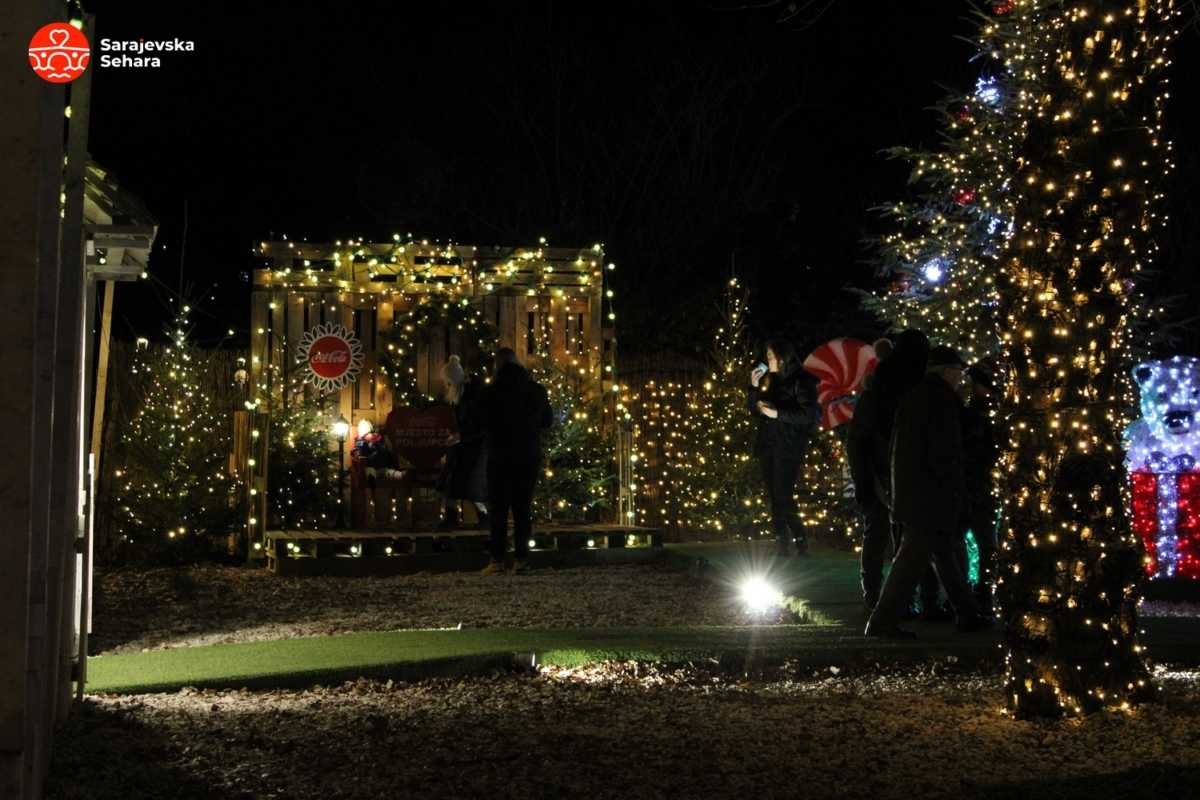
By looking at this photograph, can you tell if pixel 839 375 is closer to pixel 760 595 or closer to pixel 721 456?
pixel 721 456

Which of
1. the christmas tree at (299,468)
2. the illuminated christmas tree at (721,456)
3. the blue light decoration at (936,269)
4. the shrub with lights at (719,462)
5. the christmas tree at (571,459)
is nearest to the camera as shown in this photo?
the blue light decoration at (936,269)

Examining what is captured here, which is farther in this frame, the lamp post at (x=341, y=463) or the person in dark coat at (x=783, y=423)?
the lamp post at (x=341, y=463)

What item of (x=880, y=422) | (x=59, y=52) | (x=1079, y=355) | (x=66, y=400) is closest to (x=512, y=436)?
(x=880, y=422)

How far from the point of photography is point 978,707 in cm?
746

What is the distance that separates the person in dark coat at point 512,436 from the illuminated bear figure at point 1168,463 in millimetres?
5389

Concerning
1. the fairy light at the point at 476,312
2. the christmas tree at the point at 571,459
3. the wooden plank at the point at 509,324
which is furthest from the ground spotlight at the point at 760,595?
the wooden plank at the point at 509,324

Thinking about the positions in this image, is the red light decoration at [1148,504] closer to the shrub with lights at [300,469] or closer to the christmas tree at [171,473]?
the shrub with lights at [300,469]

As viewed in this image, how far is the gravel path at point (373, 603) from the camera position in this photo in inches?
451

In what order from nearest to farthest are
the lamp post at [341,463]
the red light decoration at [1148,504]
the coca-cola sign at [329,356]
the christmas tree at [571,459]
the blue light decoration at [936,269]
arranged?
the red light decoration at [1148,504]
the blue light decoration at [936,269]
the lamp post at [341,463]
the coca-cola sign at [329,356]
the christmas tree at [571,459]

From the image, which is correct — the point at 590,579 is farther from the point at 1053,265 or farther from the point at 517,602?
the point at 1053,265

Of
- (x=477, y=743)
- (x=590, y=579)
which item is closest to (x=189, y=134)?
(x=590, y=579)

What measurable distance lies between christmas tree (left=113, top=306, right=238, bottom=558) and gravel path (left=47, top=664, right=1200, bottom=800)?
8.17 meters

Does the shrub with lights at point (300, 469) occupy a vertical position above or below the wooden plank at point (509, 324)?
below

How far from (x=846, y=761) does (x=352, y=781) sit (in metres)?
2.04
